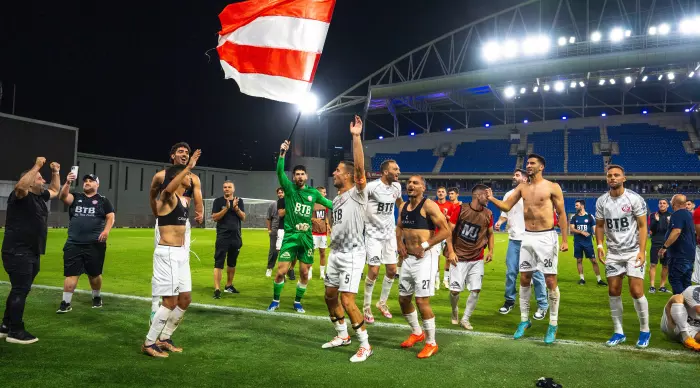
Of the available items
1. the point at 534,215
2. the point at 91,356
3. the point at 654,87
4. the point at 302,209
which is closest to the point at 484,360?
the point at 534,215

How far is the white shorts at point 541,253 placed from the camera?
685 centimetres

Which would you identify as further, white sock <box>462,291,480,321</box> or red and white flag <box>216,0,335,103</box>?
white sock <box>462,291,480,321</box>

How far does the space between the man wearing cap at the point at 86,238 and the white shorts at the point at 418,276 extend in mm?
5142

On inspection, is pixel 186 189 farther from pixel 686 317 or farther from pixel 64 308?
pixel 686 317

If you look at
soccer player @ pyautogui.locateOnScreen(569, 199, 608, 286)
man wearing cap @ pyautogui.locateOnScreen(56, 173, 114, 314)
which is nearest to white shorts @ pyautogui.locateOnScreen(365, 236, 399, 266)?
man wearing cap @ pyautogui.locateOnScreen(56, 173, 114, 314)

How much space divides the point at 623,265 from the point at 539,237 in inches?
45.1

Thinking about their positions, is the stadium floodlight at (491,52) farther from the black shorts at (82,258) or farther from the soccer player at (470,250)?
the black shorts at (82,258)

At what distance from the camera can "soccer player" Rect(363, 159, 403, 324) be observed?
7.79 meters

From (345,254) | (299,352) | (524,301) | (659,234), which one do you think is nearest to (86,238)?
(299,352)

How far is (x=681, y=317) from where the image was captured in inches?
258

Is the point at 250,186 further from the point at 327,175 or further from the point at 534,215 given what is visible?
the point at 534,215

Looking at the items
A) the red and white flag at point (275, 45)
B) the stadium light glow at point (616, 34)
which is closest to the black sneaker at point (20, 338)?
the red and white flag at point (275, 45)

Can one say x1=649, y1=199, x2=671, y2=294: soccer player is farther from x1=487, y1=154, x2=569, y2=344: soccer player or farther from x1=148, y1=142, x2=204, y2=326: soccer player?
x1=148, y1=142, x2=204, y2=326: soccer player

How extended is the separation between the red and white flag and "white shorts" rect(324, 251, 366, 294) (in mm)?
2165
